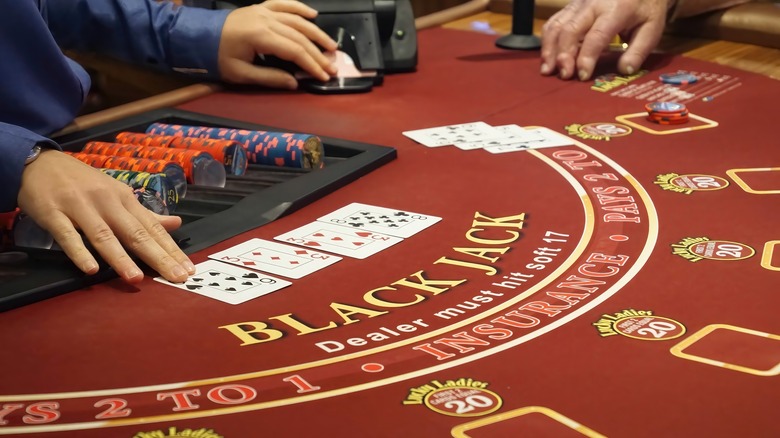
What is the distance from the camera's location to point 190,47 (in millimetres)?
2188

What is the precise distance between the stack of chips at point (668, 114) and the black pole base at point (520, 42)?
0.62 m

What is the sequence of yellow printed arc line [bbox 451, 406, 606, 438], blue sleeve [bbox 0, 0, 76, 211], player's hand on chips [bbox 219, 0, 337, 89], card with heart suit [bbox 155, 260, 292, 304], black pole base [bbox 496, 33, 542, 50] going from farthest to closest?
black pole base [bbox 496, 33, 542, 50] < player's hand on chips [bbox 219, 0, 337, 89] < blue sleeve [bbox 0, 0, 76, 211] < card with heart suit [bbox 155, 260, 292, 304] < yellow printed arc line [bbox 451, 406, 606, 438]

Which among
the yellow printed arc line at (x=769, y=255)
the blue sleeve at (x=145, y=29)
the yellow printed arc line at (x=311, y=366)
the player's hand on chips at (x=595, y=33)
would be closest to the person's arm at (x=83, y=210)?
the yellow printed arc line at (x=311, y=366)

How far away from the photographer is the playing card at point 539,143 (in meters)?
1.73

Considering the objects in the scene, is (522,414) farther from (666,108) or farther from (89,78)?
(89,78)

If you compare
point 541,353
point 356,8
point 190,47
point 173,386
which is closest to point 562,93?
point 356,8

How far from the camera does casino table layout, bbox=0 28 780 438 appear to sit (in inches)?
35.8

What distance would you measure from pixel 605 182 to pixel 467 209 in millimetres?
252

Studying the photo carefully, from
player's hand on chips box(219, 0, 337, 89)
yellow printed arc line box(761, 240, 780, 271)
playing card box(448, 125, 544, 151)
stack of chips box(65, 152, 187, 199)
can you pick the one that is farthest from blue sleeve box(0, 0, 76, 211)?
yellow printed arc line box(761, 240, 780, 271)

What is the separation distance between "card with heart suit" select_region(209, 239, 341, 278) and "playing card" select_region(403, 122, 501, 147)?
20.6 inches

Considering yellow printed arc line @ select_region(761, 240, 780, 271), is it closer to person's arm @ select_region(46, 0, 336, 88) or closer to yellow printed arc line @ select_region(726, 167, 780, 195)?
yellow printed arc line @ select_region(726, 167, 780, 195)

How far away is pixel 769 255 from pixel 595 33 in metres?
1.06

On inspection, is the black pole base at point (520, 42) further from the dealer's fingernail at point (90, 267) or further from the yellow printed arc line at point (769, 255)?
the dealer's fingernail at point (90, 267)

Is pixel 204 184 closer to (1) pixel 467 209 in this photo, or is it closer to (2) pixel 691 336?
(1) pixel 467 209
